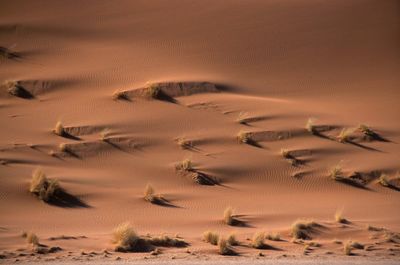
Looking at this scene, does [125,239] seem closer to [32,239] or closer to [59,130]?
[32,239]

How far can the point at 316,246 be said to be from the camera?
40.2 ft

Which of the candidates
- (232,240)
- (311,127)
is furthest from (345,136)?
(232,240)

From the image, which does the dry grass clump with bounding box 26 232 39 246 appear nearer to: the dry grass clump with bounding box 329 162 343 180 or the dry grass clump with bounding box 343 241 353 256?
the dry grass clump with bounding box 343 241 353 256

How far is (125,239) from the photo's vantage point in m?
11.7

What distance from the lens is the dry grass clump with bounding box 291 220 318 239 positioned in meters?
12.8

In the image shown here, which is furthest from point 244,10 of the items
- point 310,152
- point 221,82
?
point 310,152

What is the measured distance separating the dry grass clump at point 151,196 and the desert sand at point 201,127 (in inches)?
3.8

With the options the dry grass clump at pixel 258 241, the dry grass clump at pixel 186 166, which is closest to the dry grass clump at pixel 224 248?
the dry grass clump at pixel 258 241

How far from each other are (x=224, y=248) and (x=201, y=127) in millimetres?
7404

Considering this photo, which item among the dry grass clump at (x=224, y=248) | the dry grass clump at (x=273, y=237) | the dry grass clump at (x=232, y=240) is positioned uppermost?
the dry grass clump at (x=273, y=237)

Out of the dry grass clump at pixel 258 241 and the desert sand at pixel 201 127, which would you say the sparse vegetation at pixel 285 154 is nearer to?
the desert sand at pixel 201 127

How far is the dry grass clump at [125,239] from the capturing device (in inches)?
458

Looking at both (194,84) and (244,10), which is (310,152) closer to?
(194,84)

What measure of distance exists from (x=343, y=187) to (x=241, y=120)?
4.32 m
